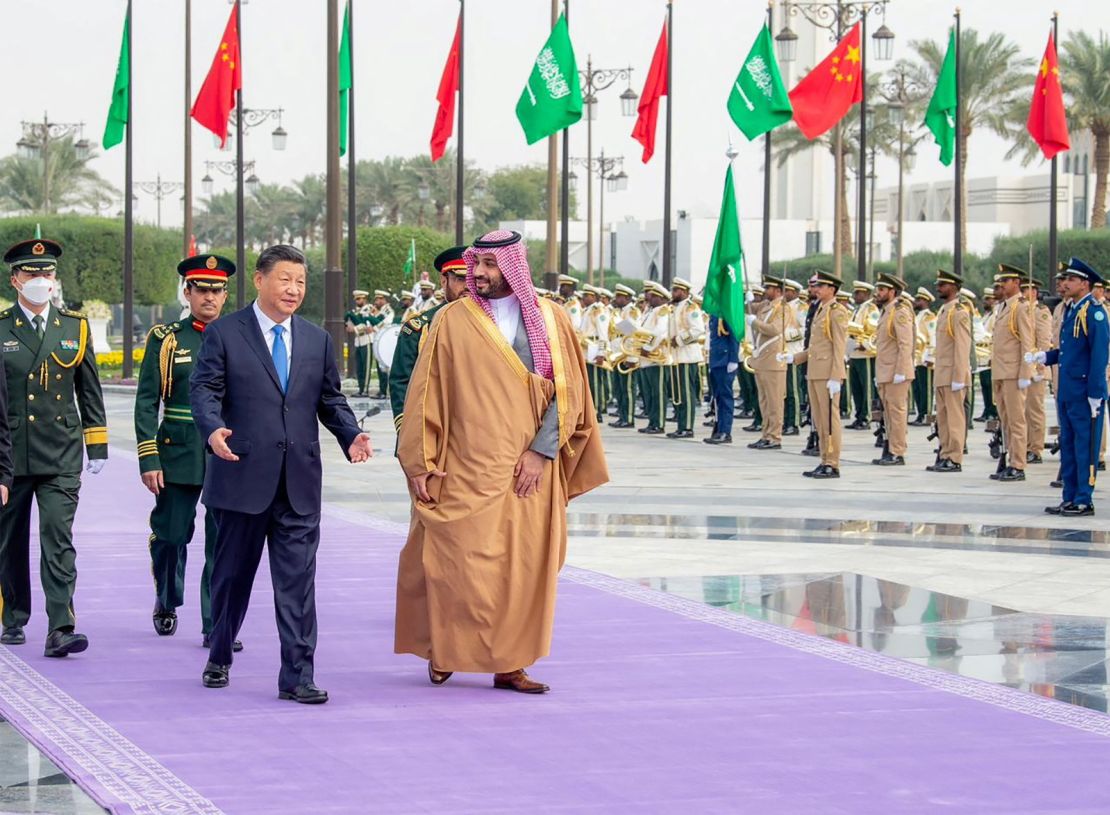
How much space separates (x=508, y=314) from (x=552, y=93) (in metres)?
22.0

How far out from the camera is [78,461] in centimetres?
875

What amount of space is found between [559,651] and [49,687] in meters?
2.31

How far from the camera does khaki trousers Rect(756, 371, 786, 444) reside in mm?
21625

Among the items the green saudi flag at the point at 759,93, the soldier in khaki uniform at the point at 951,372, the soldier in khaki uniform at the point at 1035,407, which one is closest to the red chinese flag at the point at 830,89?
the green saudi flag at the point at 759,93

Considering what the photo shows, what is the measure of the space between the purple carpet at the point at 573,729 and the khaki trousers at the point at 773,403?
1218cm

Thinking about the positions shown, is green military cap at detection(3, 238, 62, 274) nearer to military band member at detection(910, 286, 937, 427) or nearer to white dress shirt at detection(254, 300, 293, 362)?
white dress shirt at detection(254, 300, 293, 362)

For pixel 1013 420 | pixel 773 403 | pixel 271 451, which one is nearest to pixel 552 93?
pixel 773 403

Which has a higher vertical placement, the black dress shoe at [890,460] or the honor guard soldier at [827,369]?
the honor guard soldier at [827,369]

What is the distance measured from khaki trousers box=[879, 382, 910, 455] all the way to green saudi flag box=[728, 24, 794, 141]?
23.3 feet

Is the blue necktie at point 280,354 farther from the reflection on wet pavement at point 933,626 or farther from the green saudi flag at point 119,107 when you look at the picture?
the green saudi flag at point 119,107

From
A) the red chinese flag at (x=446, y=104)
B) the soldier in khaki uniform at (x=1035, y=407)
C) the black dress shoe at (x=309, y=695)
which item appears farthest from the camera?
the red chinese flag at (x=446, y=104)

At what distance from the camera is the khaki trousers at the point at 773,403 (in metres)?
21.6

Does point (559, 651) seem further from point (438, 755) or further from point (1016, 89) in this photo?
point (1016, 89)

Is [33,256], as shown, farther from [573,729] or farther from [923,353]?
[923,353]
